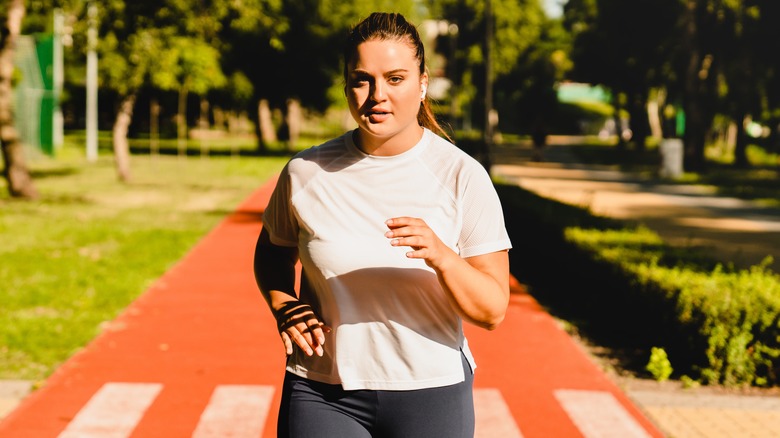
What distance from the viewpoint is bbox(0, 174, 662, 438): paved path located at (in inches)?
256

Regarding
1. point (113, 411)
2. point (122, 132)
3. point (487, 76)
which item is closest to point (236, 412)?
point (113, 411)

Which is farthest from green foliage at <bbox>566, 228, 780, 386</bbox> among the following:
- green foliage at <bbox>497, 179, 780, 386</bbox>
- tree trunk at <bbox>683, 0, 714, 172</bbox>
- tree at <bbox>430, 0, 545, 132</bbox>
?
tree at <bbox>430, 0, 545, 132</bbox>

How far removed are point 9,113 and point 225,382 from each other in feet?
52.5

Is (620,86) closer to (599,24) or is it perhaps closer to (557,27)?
(599,24)

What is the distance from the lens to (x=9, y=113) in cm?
2188

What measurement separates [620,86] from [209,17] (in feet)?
118

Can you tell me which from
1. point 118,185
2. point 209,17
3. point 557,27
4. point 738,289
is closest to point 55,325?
point 738,289

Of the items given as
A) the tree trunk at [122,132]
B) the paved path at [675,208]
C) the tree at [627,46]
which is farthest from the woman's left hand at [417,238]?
the tree at [627,46]

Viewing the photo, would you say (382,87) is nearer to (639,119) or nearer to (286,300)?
(286,300)

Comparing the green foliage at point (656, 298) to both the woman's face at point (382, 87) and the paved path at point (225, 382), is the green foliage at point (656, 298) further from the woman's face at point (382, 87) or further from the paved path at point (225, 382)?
the woman's face at point (382, 87)

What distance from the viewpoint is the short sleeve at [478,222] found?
8.68 feet

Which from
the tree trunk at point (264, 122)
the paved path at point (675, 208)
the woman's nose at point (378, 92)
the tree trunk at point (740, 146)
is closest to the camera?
the woman's nose at point (378, 92)

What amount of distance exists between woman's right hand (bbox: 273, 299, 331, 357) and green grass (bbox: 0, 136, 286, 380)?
5403mm

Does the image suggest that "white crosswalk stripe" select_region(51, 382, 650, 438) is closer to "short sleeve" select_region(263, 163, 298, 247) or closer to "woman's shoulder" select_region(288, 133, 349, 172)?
"short sleeve" select_region(263, 163, 298, 247)
